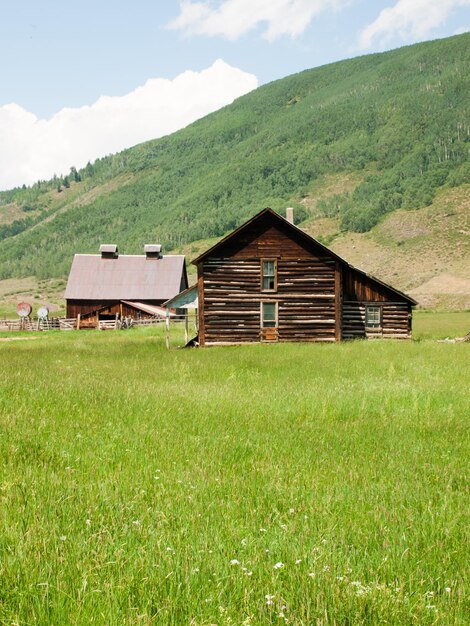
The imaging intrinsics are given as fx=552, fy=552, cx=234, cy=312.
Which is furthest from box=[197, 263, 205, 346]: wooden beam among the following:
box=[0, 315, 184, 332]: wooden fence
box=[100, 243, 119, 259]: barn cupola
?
box=[100, 243, 119, 259]: barn cupola

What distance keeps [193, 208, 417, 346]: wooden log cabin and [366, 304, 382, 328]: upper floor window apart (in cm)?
270

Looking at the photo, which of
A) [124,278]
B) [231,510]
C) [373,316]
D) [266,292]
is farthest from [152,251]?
[231,510]

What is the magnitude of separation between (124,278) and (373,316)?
38099mm

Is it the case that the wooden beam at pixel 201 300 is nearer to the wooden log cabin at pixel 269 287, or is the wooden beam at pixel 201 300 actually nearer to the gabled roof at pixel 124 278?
the wooden log cabin at pixel 269 287

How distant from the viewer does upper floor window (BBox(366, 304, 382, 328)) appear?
3441cm

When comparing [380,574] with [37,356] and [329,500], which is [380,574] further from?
[37,356]

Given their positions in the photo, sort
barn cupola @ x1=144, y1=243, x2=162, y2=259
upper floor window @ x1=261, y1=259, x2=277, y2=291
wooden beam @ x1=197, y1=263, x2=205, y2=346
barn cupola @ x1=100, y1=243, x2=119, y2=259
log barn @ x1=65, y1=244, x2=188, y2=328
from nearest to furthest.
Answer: wooden beam @ x1=197, y1=263, x2=205, y2=346
upper floor window @ x1=261, y1=259, x2=277, y2=291
log barn @ x1=65, y1=244, x2=188, y2=328
barn cupola @ x1=100, y1=243, x2=119, y2=259
barn cupola @ x1=144, y1=243, x2=162, y2=259

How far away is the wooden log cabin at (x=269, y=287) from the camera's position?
3200 cm

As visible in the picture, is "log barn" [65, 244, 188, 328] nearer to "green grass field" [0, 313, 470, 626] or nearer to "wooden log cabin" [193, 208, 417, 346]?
"wooden log cabin" [193, 208, 417, 346]

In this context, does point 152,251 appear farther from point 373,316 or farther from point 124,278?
point 373,316

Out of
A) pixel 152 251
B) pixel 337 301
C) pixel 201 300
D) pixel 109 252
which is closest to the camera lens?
pixel 201 300

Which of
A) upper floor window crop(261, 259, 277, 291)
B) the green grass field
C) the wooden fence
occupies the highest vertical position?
upper floor window crop(261, 259, 277, 291)

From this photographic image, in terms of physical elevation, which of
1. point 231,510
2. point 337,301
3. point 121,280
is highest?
point 121,280

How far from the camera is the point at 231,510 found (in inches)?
193
